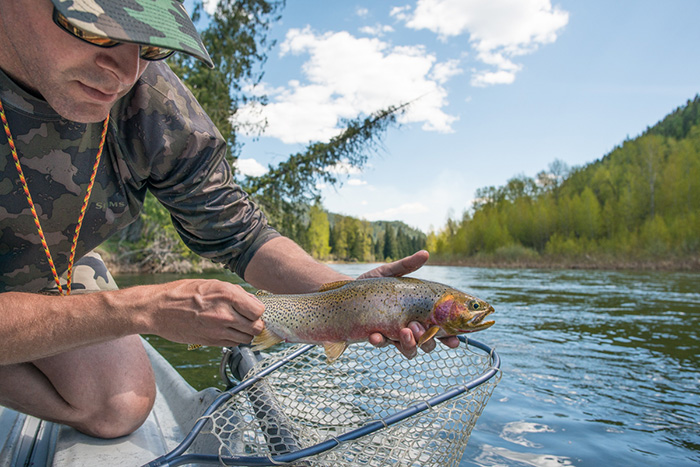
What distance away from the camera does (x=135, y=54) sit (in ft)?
5.03

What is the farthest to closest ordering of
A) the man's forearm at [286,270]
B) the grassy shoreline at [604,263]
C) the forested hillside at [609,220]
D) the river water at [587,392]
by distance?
the forested hillside at [609,220] < the grassy shoreline at [604,263] < the river water at [587,392] < the man's forearm at [286,270]

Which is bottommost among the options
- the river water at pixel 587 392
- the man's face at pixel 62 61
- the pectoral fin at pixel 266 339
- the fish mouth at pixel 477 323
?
the river water at pixel 587 392

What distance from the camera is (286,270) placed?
2.47 meters

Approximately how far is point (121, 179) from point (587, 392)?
4646 millimetres

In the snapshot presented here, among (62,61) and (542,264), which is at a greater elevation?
(62,61)

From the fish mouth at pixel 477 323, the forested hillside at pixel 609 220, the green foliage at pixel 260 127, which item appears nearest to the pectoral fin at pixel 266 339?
the fish mouth at pixel 477 323

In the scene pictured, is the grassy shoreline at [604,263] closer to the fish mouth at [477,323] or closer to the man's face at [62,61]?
the fish mouth at [477,323]

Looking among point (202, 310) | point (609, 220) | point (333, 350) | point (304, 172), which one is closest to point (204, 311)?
point (202, 310)

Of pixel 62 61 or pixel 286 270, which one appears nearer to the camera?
pixel 62 61

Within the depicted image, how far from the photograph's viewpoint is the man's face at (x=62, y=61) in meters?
1.42

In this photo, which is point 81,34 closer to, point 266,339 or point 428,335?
point 266,339

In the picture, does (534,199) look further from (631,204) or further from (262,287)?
(262,287)

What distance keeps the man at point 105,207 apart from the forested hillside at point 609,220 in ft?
143

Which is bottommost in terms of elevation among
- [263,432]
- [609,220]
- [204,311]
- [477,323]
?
[263,432]
